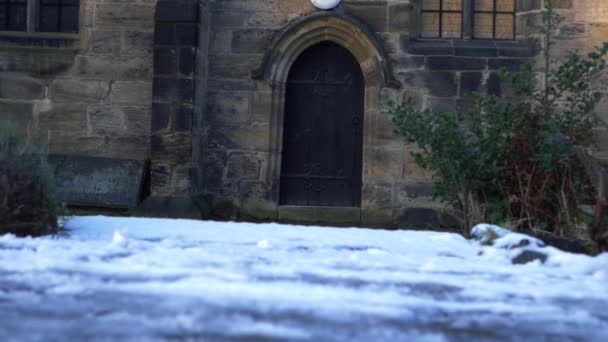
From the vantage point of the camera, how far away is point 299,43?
8.54 meters

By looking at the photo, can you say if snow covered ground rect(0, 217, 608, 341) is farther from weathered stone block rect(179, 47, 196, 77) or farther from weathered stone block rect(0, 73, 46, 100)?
weathered stone block rect(0, 73, 46, 100)

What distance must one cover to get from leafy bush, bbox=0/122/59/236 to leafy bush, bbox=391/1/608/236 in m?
2.38

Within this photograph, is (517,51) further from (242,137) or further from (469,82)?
(242,137)

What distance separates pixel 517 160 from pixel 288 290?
123 inches

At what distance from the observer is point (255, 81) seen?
852 centimetres

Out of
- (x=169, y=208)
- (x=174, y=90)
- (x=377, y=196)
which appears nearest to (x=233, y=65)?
(x=174, y=90)

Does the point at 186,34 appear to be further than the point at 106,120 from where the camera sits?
No

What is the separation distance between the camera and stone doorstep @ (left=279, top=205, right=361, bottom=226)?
336 inches

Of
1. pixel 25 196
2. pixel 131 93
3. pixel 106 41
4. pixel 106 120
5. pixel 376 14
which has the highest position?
pixel 376 14

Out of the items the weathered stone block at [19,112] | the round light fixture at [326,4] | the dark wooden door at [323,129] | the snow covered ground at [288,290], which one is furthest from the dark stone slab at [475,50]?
the snow covered ground at [288,290]

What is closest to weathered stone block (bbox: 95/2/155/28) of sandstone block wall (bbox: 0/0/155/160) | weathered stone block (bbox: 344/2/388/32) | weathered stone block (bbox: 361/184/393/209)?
sandstone block wall (bbox: 0/0/155/160)

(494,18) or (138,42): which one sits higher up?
(494,18)

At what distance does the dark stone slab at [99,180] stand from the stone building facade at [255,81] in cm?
10

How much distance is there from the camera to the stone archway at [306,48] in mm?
8383
